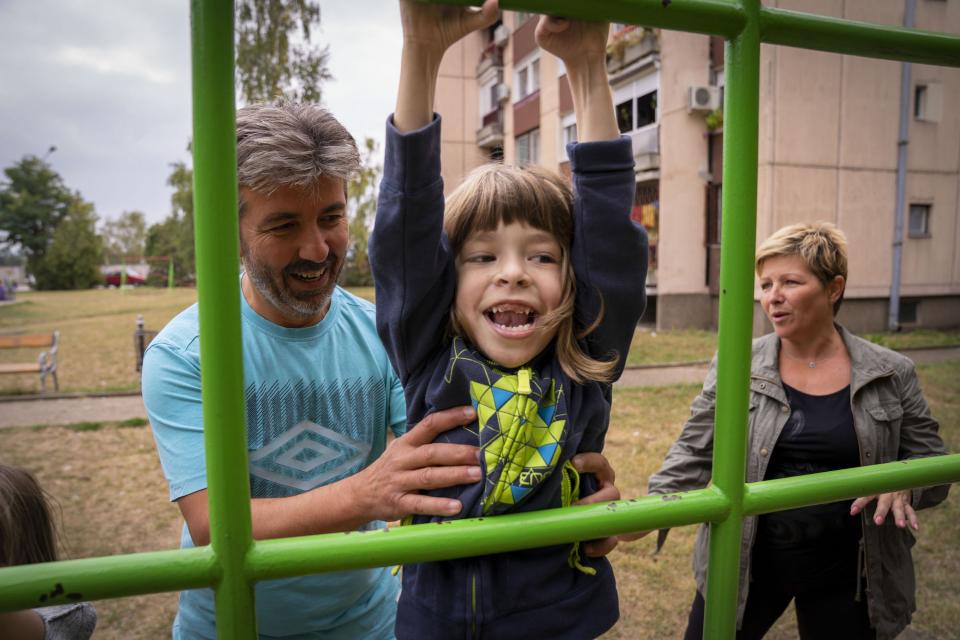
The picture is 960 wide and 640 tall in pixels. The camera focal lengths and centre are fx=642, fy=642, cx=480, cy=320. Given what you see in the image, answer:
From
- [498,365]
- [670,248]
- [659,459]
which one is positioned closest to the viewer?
[498,365]

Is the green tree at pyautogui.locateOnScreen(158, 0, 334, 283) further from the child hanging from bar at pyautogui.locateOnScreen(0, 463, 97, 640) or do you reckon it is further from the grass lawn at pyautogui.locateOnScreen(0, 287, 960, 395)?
the child hanging from bar at pyautogui.locateOnScreen(0, 463, 97, 640)

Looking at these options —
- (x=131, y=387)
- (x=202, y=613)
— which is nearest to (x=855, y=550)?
(x=202, y=613)

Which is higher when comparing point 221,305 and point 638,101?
point 638,101

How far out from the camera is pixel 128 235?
56188 mm

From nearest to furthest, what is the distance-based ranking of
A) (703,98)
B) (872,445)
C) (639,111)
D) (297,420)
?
(297,420) → (872,445) → (703,98) → (639,111)

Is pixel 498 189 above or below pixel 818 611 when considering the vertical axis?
above

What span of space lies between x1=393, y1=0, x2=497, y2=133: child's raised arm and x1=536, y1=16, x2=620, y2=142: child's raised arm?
145 millimetres

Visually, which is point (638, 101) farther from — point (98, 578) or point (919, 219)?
point (98, 578)

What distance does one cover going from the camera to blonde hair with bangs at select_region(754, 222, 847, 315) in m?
2.00

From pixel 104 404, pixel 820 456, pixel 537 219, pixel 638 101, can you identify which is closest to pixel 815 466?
pixel 820 456

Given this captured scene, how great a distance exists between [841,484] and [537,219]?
557 mm

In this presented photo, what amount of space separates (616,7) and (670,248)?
483 inches

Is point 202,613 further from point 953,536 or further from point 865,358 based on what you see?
point 953,536

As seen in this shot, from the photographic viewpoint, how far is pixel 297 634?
1391mm
